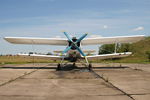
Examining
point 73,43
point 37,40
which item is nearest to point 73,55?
point 73,43

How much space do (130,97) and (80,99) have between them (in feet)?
4.96

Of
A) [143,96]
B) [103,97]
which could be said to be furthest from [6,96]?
[143,96]

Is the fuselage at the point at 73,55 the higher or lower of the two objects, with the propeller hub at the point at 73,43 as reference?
lower

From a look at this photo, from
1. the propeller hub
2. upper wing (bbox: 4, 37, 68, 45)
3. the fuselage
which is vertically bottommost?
the fuselage

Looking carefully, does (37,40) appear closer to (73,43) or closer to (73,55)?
(73,43)

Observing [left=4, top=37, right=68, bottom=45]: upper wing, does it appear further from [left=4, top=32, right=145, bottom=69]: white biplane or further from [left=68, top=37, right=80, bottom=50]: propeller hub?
[left=68, top=37, right=80, bottom=50]: propeller hub

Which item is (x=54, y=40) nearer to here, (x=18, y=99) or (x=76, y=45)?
(x=76, y=45)

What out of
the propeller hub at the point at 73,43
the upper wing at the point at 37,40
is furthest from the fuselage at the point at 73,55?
the upper wing at the point at 37,40

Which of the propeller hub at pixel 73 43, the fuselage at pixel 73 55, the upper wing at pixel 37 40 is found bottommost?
the fuselage at pixel 73 55

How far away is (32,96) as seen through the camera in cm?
555

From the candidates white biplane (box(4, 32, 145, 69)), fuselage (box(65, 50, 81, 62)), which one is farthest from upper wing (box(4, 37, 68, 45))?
fuselage (box(65, 50, 81, 62))

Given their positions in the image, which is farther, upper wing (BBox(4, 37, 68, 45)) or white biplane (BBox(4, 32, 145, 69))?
upper wing (BBox(4, 37, 68, 45))

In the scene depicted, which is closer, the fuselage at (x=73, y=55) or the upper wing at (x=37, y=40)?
the fuselage at (x=73, y=55)

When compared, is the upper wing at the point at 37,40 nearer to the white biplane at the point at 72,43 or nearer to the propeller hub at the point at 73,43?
the white biplane at the point at 72,43
